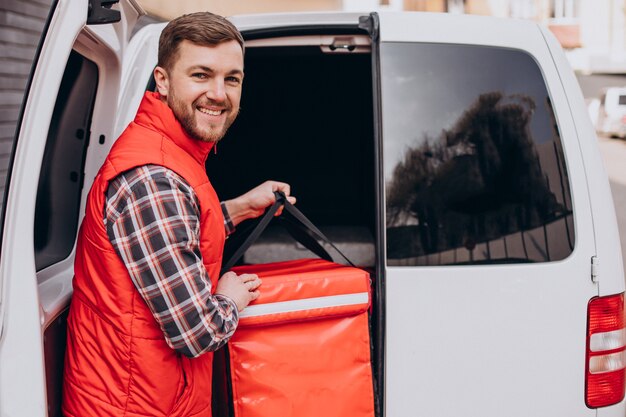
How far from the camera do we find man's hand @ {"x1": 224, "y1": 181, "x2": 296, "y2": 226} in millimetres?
2285

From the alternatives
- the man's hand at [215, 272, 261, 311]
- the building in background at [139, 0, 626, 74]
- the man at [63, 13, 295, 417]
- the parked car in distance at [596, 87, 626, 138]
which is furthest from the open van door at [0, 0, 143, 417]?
the building in background at [139, 0, 626, 74]

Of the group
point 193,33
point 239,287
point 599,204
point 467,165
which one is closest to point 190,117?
point 193,33

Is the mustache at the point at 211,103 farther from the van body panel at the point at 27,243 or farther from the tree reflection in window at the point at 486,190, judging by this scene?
the tree reflection in window at the point at 486,190

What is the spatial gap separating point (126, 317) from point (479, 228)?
104cm

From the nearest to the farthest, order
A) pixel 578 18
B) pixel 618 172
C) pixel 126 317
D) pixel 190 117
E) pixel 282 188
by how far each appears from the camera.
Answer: pixel 126 317
pixel 190 117
pixel 282 188
pixel 618 172
pixel 578 18

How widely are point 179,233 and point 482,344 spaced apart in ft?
3.10

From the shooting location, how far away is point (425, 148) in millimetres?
2053

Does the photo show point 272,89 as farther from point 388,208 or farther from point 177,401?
point 177,401

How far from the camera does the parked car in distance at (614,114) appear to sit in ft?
62.6

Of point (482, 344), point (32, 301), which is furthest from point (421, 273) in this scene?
point (32, 301)

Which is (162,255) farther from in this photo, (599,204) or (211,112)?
(599,204)

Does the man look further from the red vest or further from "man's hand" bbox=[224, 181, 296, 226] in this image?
"man's hand" bbox=[224, 181, 296, 226]

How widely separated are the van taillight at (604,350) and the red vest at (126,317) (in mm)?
1131

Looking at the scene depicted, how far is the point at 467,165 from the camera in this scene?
6.76 ft
